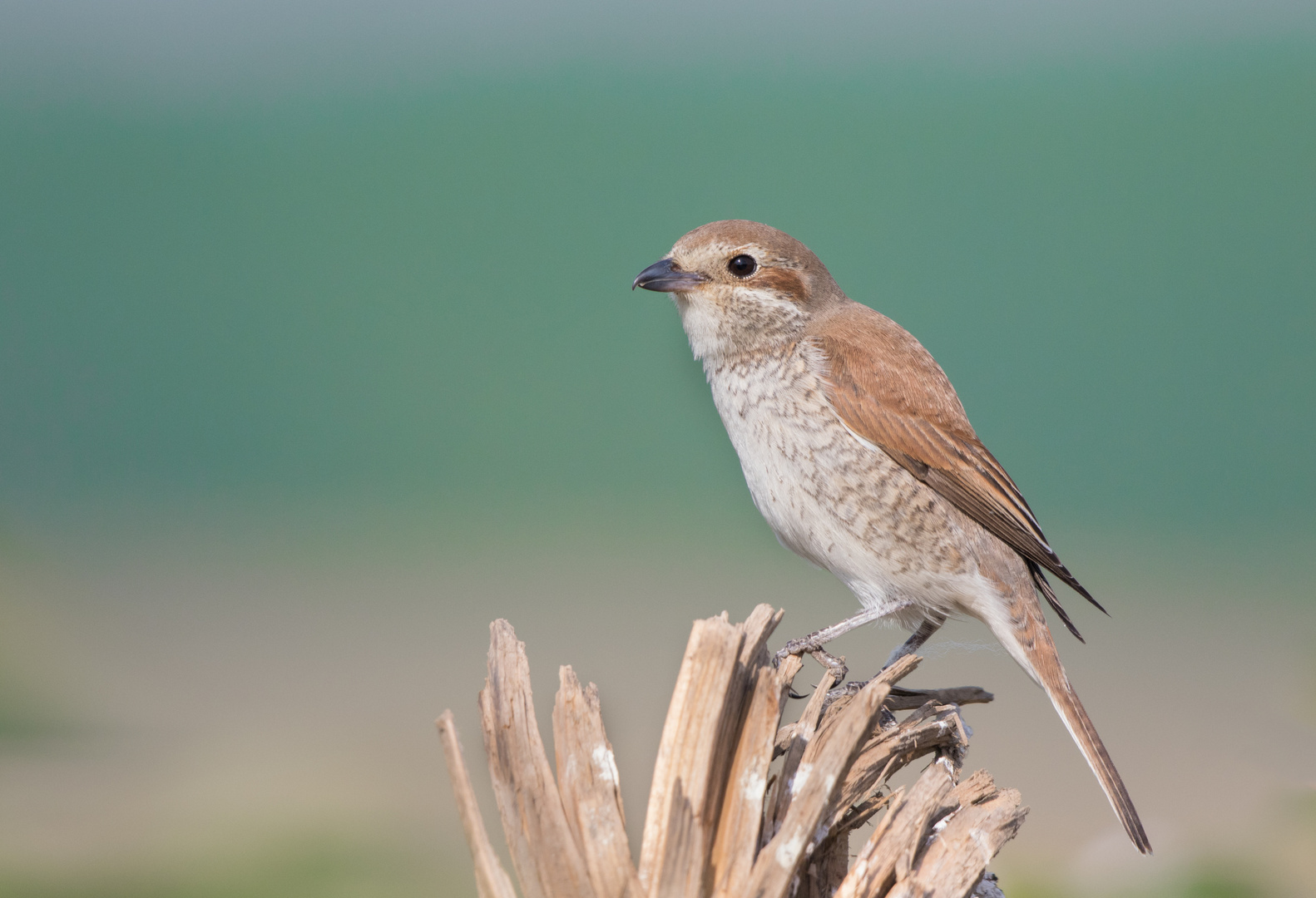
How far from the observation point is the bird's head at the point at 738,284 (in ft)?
9.55

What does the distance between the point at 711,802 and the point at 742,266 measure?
5.24ft

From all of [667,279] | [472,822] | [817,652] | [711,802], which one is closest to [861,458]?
[817,652]

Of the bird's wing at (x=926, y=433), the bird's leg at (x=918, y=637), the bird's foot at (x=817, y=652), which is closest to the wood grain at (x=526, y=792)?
the bird's foot at (x=817, y=652)

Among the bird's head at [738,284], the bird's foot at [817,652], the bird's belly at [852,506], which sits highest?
the bird's head at [738,284]

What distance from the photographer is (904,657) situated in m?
2.39

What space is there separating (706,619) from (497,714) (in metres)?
0.42

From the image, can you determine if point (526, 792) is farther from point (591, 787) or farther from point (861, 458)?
point (861, 458)

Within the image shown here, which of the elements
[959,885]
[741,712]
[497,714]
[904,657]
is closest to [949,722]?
[904,657]

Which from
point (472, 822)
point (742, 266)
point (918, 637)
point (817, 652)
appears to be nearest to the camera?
point (472, 822)

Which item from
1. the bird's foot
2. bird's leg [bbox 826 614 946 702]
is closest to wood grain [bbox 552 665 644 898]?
the bird's foot

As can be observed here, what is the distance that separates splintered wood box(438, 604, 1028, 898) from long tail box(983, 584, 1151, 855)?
1.84ft

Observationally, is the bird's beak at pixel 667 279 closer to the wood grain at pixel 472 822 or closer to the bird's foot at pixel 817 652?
the bird's foot at pixel 817 652

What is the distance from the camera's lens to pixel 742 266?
2943 millimetres

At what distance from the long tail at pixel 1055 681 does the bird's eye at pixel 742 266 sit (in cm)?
118
